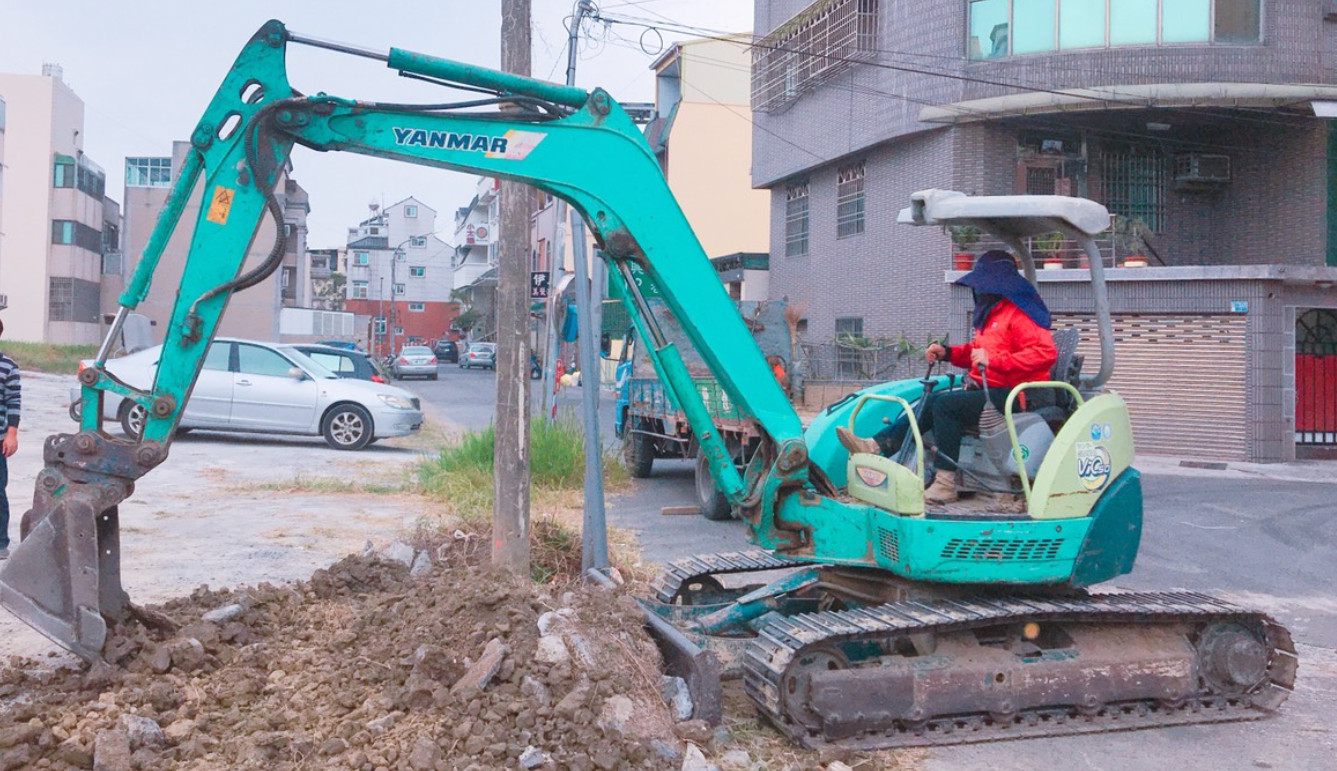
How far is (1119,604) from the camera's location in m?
5.91

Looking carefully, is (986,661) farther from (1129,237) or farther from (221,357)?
(1129,237)

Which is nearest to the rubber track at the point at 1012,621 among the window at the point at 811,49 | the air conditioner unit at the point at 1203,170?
the window at the point at 811,49

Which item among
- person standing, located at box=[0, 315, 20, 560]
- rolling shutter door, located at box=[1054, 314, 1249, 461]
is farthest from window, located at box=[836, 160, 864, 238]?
person standing, located at box=[0, 315, 20, 560]

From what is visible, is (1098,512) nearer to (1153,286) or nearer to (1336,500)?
(1336,500)

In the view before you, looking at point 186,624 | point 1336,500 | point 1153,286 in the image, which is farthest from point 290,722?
point 1153,286

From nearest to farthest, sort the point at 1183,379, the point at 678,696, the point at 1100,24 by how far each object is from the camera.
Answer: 1. the point at 678,696
2. the point at 1183,379
3. the point at 1100,24

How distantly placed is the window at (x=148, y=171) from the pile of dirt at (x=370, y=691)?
50754 mm

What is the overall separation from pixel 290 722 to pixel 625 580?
353 centimetres

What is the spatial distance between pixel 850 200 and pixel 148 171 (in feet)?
133

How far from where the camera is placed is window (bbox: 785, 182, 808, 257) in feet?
94.6

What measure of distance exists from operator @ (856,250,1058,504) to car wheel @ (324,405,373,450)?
41.3 ft

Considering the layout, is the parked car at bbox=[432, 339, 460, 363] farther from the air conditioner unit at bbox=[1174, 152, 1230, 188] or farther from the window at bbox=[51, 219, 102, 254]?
the air conditioner unit at bbox=[1174, 152, 1230, 188]

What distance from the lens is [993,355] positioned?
5.94m

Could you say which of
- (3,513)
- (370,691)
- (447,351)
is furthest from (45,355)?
(370,691)
